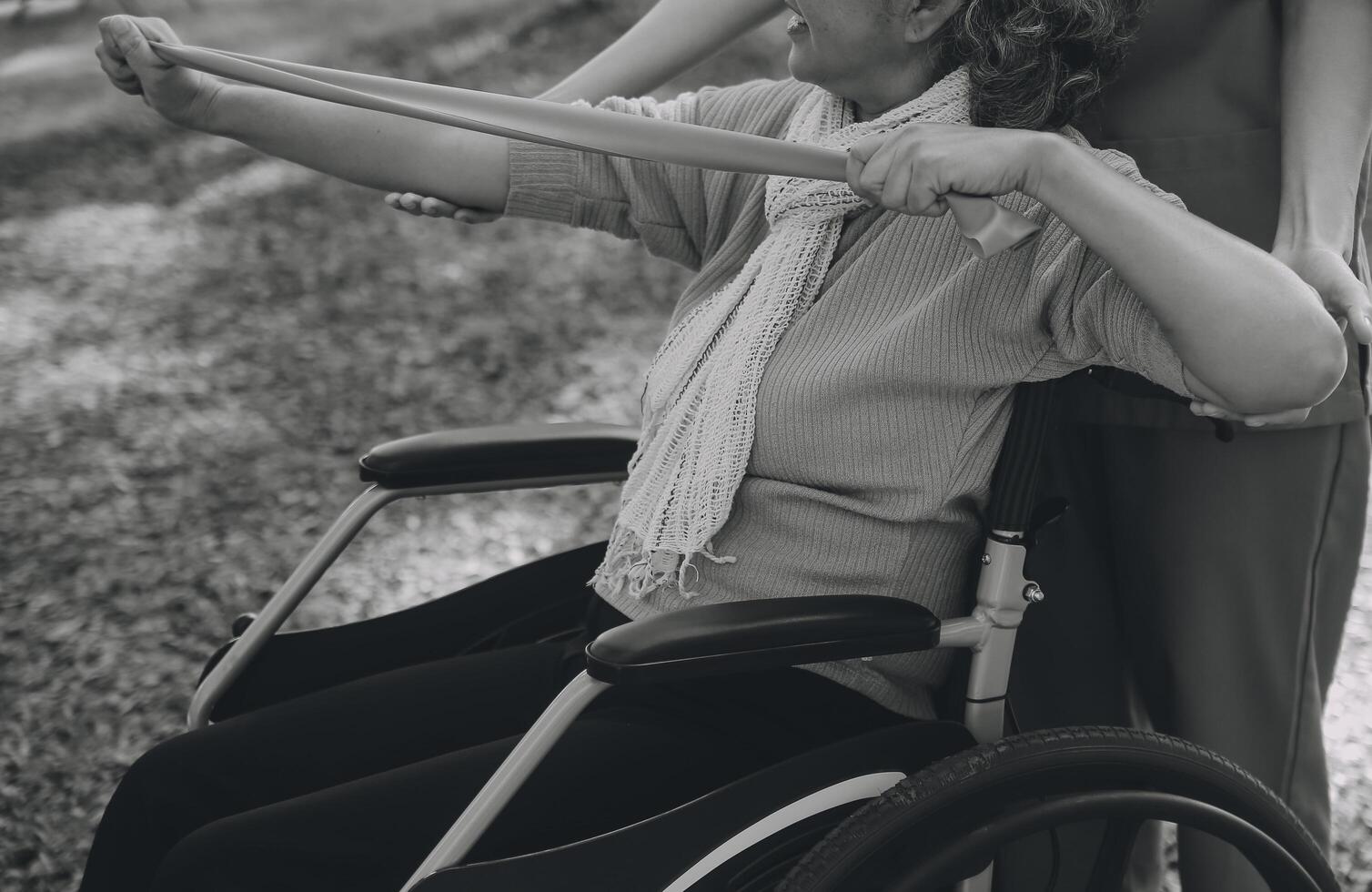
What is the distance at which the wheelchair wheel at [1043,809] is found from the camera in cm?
115

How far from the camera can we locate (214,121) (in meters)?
1.50

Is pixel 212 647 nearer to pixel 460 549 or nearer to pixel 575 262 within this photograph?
pixel 460 549

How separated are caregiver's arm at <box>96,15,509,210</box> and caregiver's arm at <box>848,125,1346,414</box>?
57 centimetres

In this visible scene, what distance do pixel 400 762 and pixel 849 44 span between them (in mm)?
950

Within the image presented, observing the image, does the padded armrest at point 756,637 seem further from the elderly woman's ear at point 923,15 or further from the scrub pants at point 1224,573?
the elderly woman's ear at point 923,15

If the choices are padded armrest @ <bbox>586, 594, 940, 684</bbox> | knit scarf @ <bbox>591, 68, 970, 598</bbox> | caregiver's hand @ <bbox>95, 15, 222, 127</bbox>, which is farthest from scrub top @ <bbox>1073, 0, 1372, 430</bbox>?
caregiver's hand @ <bbox>95, 15, 222, 127</bbox>

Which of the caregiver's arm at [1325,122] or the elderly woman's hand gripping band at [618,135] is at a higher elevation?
the caregiver's arm at [1325,122]

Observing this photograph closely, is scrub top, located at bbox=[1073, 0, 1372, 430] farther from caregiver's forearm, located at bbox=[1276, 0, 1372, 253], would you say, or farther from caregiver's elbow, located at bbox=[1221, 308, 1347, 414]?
caregiver's elbow, located at bbox=[1221, 308, 1347, 414]

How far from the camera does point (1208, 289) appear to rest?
1.12 m

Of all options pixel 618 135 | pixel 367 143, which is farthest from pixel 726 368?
pixel 367 143

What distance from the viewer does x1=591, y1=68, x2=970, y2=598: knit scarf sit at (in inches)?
53.8

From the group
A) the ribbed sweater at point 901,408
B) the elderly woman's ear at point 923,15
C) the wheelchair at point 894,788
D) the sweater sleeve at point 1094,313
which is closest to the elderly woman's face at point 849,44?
the elderly woman's ear at point 923,15

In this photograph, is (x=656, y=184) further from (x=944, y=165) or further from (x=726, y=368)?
(x=944, y=165)

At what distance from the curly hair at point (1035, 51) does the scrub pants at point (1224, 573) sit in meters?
0.43
